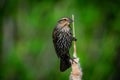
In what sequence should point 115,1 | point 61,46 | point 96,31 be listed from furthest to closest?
point 115,1 < point 96,31 < point 61,46

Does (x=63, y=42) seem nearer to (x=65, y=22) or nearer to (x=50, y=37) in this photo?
(x=65, y=22)

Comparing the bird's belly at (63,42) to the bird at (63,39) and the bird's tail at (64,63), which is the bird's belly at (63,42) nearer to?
the bird at (63,39)

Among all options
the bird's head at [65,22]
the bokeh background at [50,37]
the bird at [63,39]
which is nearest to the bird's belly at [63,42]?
the bird at [63,39]

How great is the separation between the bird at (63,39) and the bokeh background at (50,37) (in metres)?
5.10

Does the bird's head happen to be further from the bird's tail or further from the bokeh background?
the bokeh background

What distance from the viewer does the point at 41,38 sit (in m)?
12.5

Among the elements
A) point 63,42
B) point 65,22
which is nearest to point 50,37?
point 63,42

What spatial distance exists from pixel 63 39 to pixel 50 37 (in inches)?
216

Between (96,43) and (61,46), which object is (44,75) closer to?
(96,43)

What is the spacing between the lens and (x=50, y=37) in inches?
471

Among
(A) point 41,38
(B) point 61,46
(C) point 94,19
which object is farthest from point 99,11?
(B) point 61,46

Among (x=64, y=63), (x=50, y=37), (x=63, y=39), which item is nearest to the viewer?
(x=64, y=63)

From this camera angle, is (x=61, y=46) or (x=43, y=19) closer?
(x=61, y=46)

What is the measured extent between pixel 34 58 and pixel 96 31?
1.07 meters
